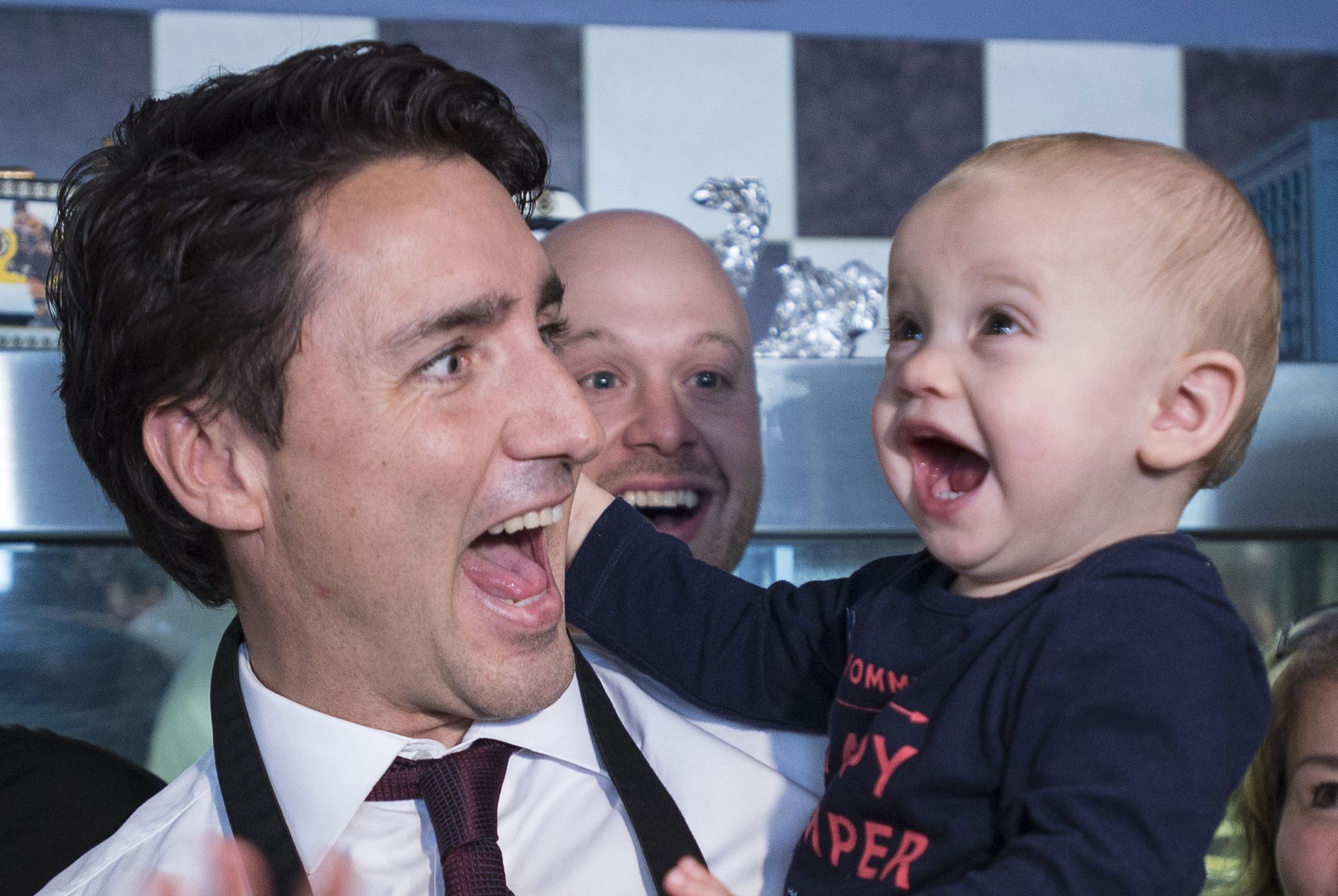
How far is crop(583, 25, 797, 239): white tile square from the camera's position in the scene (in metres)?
2.43

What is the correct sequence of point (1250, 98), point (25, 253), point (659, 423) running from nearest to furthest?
point (659, 423), point (25, 253), point (1250, 98)

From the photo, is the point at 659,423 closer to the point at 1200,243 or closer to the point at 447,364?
the point at 447,364

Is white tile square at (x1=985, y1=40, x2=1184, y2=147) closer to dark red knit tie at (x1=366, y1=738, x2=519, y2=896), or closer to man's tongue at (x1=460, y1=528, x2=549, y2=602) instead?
man's tongue at (x1=460, y1=528, x2=549, y2=602)

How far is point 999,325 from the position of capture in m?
0.83

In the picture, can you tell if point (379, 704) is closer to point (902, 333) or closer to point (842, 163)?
point (902, 333)

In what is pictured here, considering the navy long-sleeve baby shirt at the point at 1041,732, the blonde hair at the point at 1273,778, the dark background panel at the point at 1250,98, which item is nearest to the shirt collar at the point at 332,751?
the navy long-sleeve baby shirt at the point at 1041,732

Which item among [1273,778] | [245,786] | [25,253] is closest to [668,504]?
[245,786]

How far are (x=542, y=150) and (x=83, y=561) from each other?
0.73 m

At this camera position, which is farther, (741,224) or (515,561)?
(741,224)

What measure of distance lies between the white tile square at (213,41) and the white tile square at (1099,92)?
134cm

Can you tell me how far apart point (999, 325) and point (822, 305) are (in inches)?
34.0

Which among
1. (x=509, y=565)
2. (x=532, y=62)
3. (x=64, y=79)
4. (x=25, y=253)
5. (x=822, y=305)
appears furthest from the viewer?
(x=532, y=62)

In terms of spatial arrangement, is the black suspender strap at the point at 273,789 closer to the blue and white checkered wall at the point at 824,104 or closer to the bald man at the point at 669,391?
the bald man at the point at 669,391

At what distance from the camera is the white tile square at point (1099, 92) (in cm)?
249
